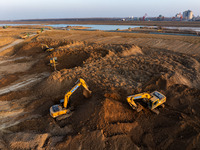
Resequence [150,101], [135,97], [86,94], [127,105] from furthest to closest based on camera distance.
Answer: [86,94], [127,105], [150,101], [135,97]

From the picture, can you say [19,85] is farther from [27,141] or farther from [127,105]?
[127,105]

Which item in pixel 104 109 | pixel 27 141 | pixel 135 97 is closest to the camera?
pixel 27 141

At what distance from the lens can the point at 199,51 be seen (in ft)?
63.0

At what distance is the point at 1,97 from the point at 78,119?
6.71 meters

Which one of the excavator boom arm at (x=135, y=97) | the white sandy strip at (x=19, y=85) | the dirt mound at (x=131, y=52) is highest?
the dirt mound at (x=131, y=52)

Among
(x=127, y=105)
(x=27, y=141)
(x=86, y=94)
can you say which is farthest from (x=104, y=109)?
(x=27, y=141)

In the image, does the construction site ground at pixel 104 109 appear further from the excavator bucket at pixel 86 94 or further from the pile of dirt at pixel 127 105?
the excavator bucket at pixel 86 94

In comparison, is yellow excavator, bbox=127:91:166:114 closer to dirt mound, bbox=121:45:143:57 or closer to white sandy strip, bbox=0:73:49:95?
white sandy strip, bbox=0:73:49:95

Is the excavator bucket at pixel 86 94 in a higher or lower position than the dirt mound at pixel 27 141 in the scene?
higher

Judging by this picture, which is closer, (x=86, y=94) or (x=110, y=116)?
(x=110, y=116)

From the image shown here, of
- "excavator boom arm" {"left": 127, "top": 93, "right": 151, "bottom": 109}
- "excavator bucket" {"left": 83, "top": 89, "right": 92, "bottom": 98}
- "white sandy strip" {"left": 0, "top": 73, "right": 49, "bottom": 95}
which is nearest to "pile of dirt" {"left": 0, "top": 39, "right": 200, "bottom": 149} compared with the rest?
"excavator bucket" {"left": 83, "top": 89, "right": 92, "bottom": 98}

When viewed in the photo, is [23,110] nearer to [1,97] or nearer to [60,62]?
[1,97]

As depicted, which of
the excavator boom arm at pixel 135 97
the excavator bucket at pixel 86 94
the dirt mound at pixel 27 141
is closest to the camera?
the dirt mound at pixel 27 141

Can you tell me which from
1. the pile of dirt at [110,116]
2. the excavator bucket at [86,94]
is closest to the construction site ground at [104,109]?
the pile of dirt at [110,116]
